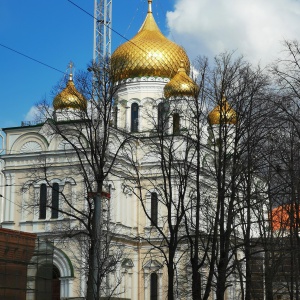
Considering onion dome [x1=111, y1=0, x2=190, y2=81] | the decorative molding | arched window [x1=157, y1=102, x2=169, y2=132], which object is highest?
onion dome [x1=111, y1=0, x2=190, y2=81]

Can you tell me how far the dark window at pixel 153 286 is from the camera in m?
43.6

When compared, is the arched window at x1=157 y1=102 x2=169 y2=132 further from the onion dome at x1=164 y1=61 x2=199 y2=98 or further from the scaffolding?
the onion dome at x1=164 y1=61 x2=199 y2=98

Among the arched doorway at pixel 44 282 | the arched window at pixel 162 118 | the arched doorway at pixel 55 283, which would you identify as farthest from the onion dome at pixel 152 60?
the arched window at pixel 162 118

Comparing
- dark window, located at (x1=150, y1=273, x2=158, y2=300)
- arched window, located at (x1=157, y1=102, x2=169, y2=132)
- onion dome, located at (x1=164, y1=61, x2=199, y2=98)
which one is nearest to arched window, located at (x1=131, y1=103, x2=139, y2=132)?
onion dome, located at (x1=164, y1=61, x2=199, y2=98)

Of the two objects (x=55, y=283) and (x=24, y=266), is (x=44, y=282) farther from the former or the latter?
(x=55, y=283)

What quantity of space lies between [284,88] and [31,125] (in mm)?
28812

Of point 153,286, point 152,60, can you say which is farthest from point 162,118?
point 152,60

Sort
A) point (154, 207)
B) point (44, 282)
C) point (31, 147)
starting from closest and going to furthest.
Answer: point (44, 282)
point (31, 147)
point (154, 207)

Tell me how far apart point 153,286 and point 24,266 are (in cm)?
1170

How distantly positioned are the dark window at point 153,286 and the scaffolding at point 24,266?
8.90 metres

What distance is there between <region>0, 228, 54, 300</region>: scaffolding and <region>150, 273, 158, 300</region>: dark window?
8.90 metres

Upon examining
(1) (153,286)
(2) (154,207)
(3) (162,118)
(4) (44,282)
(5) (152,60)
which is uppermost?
(5) (152,60)

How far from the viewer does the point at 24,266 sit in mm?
34125

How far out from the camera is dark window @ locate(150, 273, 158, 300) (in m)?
43.6
